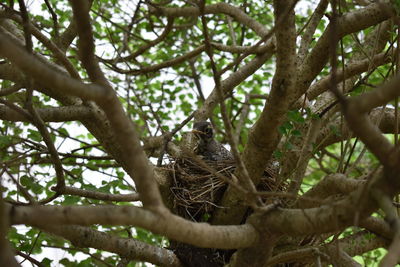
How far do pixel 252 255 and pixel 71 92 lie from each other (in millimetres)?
1463

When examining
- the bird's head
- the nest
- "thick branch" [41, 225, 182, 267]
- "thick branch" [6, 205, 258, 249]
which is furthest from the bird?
"thick branch" [6, 205, 258, 249]

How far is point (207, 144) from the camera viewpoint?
4992 millimetres

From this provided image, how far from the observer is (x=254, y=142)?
119 inches

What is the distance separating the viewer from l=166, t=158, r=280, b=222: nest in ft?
12.3

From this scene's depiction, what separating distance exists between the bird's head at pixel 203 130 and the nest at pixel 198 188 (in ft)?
2.21

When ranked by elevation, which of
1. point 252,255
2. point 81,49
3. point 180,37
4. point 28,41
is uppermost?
point 180,37

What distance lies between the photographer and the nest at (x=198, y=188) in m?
3.75

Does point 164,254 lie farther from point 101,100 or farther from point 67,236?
point 101,100

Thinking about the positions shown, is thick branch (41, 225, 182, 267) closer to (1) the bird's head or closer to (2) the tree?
(2) the tree

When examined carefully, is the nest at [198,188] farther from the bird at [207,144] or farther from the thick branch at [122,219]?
the thick branch at [122,219]

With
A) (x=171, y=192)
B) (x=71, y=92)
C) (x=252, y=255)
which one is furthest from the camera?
(x=171, y=192)

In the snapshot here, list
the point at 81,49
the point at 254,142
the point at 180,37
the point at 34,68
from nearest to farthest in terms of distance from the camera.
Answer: the point at 34,68 → the point at 81,49 → the point at 254,142 → the point at 180,37

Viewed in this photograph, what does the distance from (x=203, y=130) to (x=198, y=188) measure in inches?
42.5

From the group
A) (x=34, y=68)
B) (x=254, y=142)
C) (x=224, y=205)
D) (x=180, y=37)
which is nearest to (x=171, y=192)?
(x=224, y=205)
